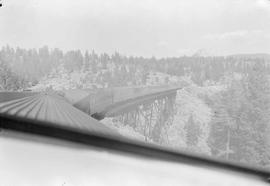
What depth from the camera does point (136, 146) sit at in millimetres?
730

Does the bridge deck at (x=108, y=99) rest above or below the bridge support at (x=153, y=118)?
above

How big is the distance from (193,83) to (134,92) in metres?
0.33

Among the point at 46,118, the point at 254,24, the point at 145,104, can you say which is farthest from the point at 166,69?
the point at 46,118

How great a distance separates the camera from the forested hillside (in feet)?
2.70

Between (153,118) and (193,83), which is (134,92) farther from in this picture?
(193,83)

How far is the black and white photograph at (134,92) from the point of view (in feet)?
2.22

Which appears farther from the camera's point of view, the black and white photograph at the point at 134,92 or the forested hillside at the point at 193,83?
the forested hillside at the point at 193,83

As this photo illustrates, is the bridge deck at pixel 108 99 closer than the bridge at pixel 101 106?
No

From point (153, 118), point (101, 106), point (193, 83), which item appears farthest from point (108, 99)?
point (193, 83)

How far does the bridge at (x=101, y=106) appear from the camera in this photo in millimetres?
655

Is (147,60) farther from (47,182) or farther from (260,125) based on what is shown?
(47,182)

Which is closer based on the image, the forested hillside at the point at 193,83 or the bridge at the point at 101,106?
the bridge at the point at 101,106

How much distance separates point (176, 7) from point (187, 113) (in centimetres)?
36

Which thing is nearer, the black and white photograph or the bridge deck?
the black and white photograph
